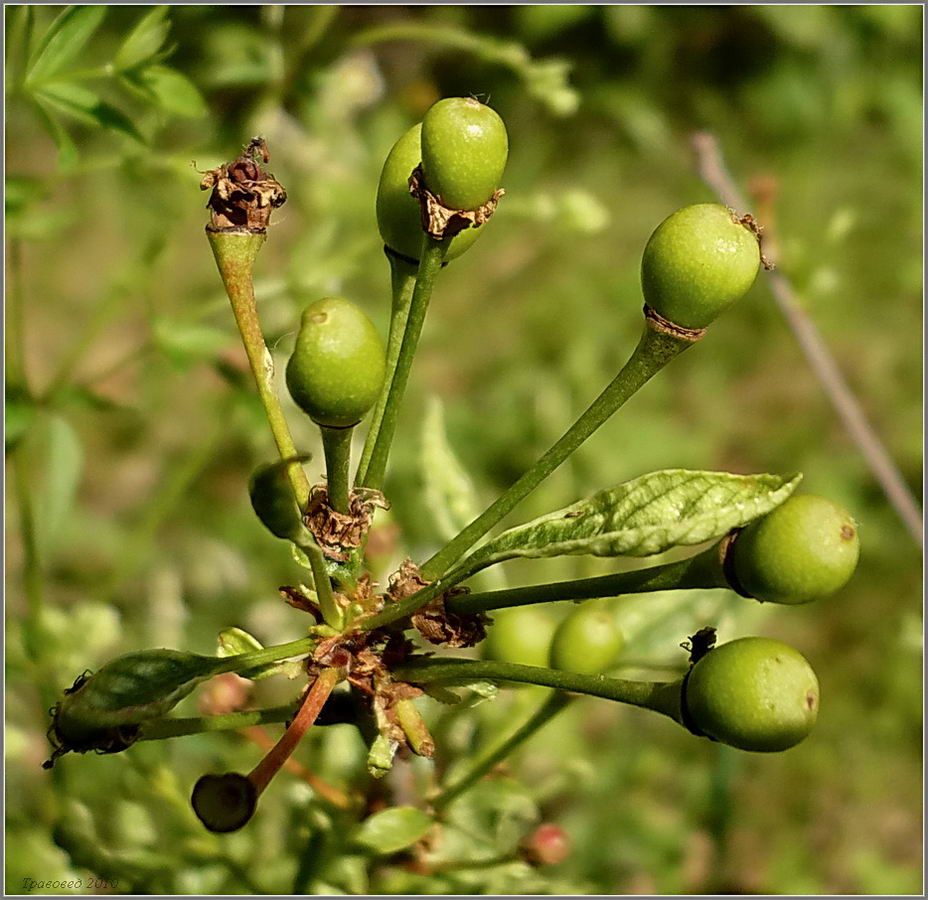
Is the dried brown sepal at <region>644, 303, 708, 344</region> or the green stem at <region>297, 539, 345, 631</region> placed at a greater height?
the dried brown sepal at <region>644, 303, 708, 344</region>

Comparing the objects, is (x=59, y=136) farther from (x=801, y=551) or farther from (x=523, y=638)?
(x=801, y=551)

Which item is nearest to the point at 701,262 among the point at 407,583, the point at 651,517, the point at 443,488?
the point at 651,517

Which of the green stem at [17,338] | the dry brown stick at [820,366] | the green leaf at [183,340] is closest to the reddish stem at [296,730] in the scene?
the green leaf at [183,340]

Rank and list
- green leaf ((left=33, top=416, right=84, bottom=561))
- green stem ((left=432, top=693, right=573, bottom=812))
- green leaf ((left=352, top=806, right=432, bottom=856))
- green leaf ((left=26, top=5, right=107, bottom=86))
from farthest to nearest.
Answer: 1. green leaf ((left=33, top=416, right=84, bottom=561))
2. green leaf ((left=26, top=5, right=107, bottom=86))
3. green stem ((left=432, top=693, right=573, bottom=812))
4. green leaf ((left=352, top=806, right=432, bottom=856))

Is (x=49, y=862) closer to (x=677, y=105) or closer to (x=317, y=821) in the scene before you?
(x=317, y=821)

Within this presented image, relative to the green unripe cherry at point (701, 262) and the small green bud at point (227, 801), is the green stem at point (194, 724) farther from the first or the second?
the green unripe cherry at point (701, 262)

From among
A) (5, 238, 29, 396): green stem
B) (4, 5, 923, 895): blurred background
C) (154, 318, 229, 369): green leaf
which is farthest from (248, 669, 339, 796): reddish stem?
(5, 238, 29, 396): green stem

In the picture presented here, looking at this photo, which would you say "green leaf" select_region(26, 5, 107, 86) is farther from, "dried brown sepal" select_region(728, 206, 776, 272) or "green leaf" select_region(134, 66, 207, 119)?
"dried brown sepal" select_region(728, 206, 776, 272)
